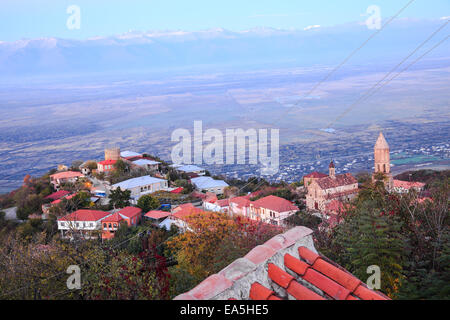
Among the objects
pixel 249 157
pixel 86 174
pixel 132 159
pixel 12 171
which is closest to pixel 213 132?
pixel 249 157

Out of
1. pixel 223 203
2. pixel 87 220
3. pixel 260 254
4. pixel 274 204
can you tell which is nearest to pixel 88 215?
pixel 87 220

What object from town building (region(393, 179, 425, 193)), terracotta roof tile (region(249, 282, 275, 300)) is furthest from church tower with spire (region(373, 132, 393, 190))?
terracotta roof tile (region(249, 282, 275, 300))

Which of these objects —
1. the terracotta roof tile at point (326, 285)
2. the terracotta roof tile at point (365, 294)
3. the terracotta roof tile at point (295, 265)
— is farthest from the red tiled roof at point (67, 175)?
the terracotta roof tile at point (365, 294)

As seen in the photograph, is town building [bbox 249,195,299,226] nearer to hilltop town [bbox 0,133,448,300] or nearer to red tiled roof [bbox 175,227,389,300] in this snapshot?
hilltop town [bbox 0,133,448,300]

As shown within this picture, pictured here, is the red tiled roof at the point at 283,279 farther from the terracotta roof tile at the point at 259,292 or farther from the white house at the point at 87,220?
the white house at the point at 87,220
